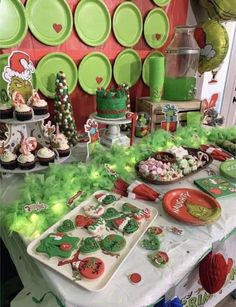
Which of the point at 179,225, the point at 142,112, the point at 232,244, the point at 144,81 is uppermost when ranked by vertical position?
the point at 144,81

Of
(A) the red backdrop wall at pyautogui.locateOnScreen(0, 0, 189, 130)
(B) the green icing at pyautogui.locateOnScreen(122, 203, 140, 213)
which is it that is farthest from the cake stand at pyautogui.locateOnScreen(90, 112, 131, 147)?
(B) the green icing at pyautogui.locateOnScreen(122, 203, 140, 213)

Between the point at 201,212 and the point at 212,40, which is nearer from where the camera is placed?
the point at 201,212

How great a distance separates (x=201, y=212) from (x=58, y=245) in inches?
14.3

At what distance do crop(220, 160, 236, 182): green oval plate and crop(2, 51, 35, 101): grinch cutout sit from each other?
686mm

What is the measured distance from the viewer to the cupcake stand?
836 millimetres

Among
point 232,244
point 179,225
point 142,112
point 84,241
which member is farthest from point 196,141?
point 84,241

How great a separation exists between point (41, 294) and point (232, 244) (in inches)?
23.1

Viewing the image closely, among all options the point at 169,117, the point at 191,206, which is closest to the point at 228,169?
the point at 191,206

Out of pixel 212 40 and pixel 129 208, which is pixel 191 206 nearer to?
pixel 129 208

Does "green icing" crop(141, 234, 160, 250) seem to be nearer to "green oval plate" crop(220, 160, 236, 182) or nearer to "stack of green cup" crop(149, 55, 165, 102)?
"green oval plate" crop(220, 160, 236, 182)

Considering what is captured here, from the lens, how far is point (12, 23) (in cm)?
95

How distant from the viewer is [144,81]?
1.40 m

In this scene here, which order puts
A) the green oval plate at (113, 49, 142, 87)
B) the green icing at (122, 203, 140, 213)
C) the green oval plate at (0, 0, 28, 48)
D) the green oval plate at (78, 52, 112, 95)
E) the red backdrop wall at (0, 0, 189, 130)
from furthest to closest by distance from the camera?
the green oval plate at (113, 49, 142, 87)
the green oval plate at (78, 52, 112, 95)
the red backdrop wall at (0, 0, 189, 130)
the green oval plate at (0, 0, 28, 48)
the green icing at (122, 203, 140, 213)

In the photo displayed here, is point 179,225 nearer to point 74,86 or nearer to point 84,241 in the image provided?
point 84,241
